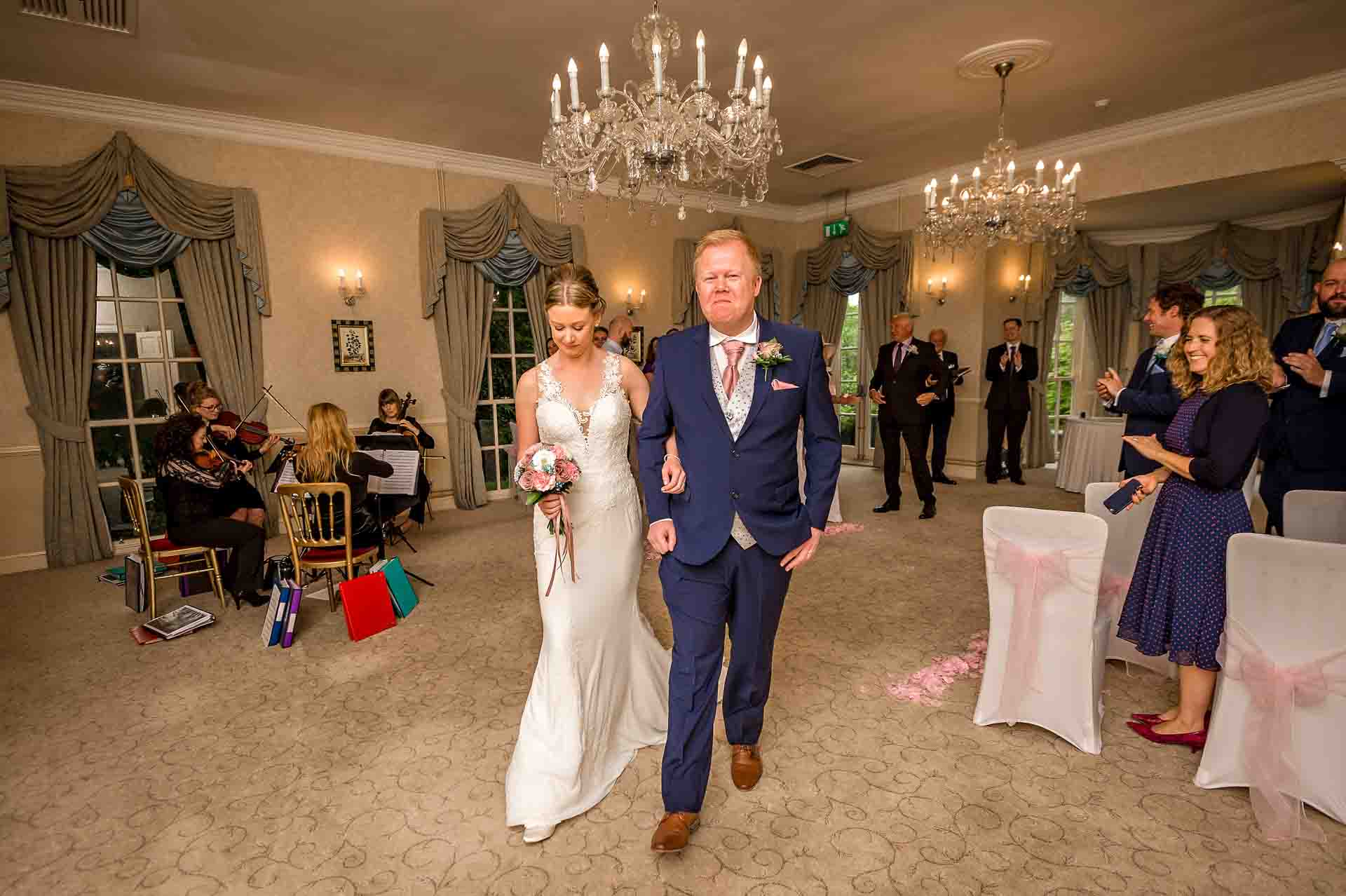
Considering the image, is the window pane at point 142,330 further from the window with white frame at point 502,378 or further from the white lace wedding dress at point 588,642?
the white lace wedding dress at point 588,642

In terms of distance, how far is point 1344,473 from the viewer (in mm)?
3582

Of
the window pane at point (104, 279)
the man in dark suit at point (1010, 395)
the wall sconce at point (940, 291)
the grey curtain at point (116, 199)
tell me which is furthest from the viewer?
the wall sconce at point (940, 291)

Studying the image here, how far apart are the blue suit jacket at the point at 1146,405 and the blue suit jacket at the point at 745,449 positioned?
6.93 feet

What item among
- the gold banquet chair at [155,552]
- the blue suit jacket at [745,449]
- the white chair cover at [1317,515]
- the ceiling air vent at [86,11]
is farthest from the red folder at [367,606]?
the white chair cover at [1317,515]

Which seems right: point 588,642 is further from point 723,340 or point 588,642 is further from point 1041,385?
point 1041,385

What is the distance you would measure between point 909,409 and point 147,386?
6.87m

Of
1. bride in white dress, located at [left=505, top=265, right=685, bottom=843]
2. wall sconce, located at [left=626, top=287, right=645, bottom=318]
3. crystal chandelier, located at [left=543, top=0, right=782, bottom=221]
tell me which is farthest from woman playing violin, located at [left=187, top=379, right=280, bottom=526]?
wall sconce, located at [left=626, top=287, right=645, bottom=318]

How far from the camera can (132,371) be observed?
5.74 m

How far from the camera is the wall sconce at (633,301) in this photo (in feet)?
27.1

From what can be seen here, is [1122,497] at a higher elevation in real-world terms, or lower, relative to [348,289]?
lower

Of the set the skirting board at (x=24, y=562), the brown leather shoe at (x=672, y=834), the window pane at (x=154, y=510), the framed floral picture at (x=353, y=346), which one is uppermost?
the framed floral picture at (x=353, y=346)

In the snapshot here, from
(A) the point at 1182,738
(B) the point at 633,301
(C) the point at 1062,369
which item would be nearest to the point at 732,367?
(A) the point at 1182,738

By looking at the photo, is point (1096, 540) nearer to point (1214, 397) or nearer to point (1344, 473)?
point (1214, 397)

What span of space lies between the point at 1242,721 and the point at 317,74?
6396 mm
